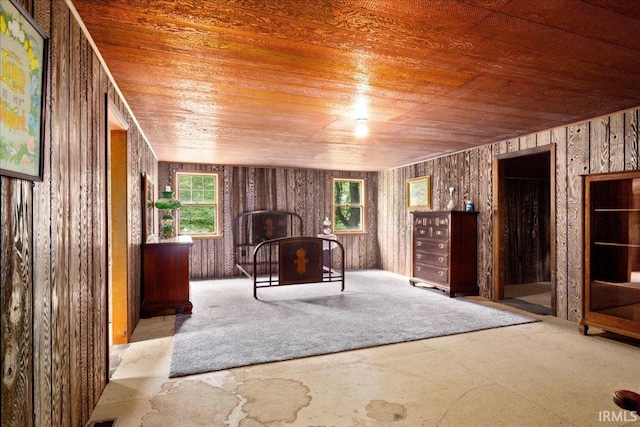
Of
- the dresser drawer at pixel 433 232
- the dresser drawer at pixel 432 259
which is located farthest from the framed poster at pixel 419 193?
the dresser drawer at pixel 432 259

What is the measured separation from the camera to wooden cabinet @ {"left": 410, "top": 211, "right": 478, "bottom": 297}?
5.18 metres

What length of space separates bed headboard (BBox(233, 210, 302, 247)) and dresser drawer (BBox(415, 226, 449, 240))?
2838 mm

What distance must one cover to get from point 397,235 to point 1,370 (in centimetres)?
681

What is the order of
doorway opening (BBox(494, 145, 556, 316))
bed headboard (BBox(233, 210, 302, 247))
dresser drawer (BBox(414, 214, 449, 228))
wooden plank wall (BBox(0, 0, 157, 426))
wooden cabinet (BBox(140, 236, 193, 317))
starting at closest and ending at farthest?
wooden plank wall (BBox(0, 0, 157, 426)) < wooden cabinet (BBox(140, 236, 193, 317)) < dresser drawer (BBox(414, 214, 449, 228)) < doorway opening (BBox(494, 145, 556, 316)) < bed headboard (BBox(233, 210, 302, 247))

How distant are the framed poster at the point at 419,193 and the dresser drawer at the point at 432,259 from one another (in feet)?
3.40

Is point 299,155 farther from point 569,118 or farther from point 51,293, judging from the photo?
point 51,293

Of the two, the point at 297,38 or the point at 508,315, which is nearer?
the point at 297,38

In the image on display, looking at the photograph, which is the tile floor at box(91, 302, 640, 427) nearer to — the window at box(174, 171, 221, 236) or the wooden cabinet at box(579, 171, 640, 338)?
the wooden cabinet at box(579, 171, 640, 338)

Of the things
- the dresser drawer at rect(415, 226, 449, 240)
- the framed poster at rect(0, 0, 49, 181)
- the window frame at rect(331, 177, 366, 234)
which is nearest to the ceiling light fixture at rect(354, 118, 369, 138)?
the dresser drawer at rect(415, 226, 449, 240)

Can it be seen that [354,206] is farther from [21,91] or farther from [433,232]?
[21,91]

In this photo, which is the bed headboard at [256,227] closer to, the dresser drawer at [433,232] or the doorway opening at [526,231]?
the dresser drawer at [433,232]

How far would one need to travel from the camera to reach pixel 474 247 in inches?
210

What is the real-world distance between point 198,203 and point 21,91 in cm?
593

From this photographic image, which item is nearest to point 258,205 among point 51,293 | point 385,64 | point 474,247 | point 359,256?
point 359,256
